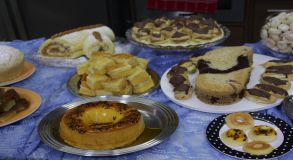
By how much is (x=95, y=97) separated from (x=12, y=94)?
0.87ft

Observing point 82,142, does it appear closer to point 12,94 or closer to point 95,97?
point 95,97

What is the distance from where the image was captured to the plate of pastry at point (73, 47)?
1462 mm

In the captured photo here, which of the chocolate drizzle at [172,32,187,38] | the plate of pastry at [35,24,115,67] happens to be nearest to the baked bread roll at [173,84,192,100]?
the chocolate drizzle at [172,32,187,38]

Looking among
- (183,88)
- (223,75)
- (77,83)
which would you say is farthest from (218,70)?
(77,83)

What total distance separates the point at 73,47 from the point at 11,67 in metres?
0.26

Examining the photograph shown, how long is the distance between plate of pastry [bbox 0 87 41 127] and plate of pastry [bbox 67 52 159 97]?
0.14m

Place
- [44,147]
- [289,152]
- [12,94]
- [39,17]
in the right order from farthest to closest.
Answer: [39,17] < [12,94] < [44,147] < [289,152]

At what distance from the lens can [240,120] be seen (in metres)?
0.95

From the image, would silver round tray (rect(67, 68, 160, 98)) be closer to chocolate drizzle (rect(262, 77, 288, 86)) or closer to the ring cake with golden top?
the ring cake with golden top

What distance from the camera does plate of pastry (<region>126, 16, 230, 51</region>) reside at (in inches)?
54.7

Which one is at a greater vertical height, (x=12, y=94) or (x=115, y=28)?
(x=12, y=94)

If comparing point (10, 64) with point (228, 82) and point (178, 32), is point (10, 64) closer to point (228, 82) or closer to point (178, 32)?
point (178, 32)

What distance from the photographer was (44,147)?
0.97 meters

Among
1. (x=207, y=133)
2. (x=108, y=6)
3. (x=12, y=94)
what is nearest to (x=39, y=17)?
(x=108, y=6)
